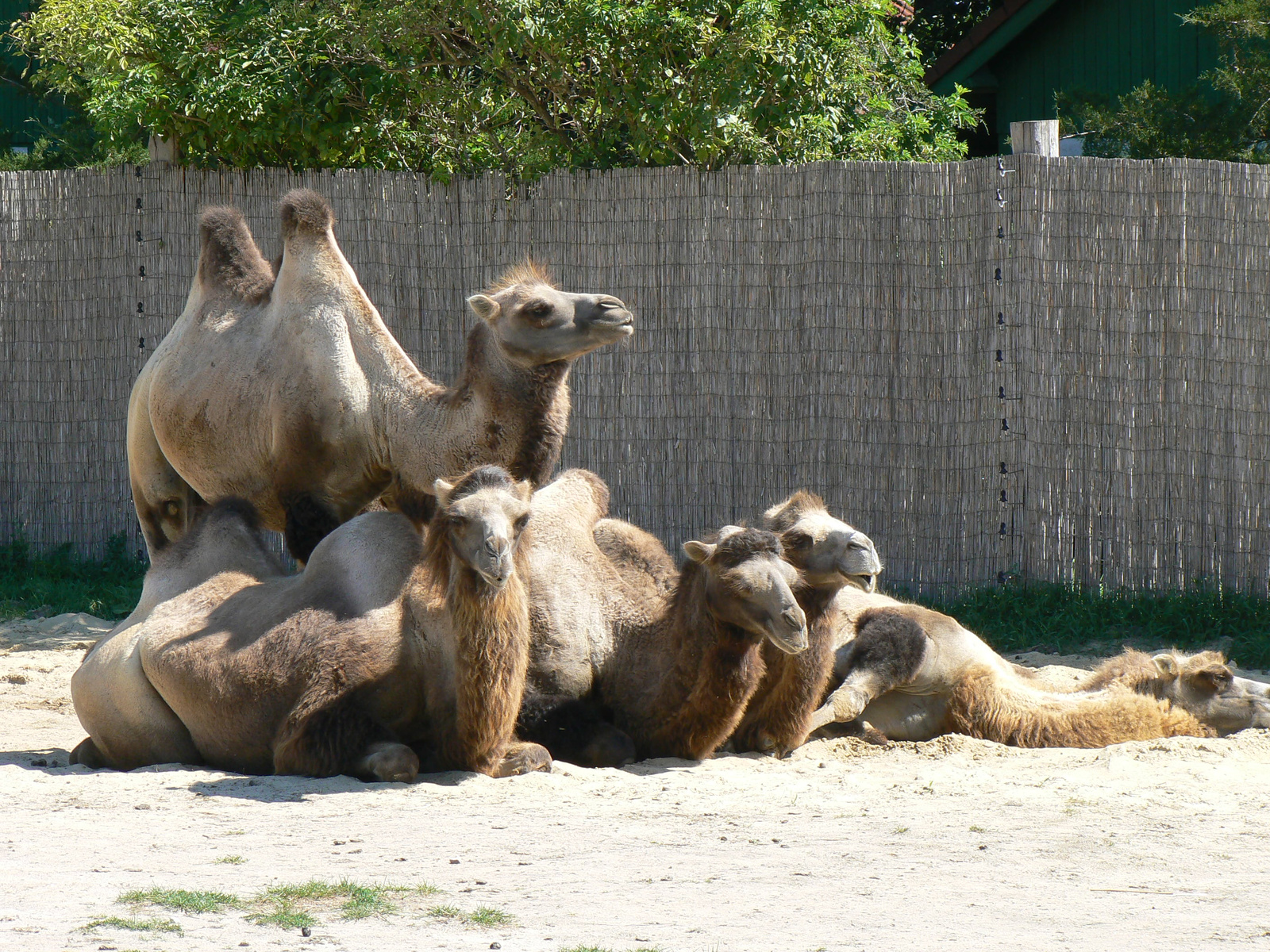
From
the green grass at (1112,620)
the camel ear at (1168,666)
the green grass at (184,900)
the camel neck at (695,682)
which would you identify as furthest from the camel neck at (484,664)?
the green grass at (1112,620)

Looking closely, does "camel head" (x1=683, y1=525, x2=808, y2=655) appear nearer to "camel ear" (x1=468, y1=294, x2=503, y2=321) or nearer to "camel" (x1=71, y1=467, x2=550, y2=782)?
"camel" (x1=71, y1=467, x2=550, y2=782)

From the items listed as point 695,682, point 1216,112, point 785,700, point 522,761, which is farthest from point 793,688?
point 1216,112

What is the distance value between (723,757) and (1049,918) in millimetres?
2199

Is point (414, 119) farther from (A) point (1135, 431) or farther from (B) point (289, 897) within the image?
(B) point (289, 897)

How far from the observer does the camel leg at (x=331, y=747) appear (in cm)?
527

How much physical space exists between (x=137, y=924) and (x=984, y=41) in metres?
14.7

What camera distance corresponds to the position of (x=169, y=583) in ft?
19.6

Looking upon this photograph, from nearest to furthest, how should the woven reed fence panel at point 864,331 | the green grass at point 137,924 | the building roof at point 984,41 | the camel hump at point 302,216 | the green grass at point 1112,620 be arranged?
the green grass at point 137,924 < the camel hump at point 302,216 < the green grass at point 1112,620 < the woven reed fence panel at point 864,331 < the building roof at point 984,41

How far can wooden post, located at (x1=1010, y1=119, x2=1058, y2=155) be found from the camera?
28.4 ft

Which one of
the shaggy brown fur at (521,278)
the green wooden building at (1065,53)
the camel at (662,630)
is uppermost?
the green wooden building at (1065,53)

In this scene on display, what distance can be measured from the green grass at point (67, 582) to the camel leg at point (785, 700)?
15.5 feet

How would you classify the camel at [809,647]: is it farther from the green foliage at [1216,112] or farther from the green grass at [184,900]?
the green foliage at [1216,112]

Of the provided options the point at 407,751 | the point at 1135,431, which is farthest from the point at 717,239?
the point at 407,751

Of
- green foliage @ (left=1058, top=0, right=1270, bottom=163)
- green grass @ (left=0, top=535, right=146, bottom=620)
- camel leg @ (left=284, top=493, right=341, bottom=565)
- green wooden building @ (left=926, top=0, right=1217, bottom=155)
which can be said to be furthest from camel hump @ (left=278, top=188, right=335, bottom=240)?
green wooden building @ (left=926, top=0, right=1217, bottom=155)
